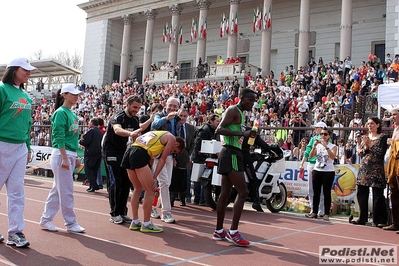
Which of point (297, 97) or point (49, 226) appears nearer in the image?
point (49, 226)

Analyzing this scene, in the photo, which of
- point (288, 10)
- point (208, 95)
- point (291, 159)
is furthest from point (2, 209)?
point (288, 10)

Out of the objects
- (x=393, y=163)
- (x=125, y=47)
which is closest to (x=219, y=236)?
(x=393, y=163)

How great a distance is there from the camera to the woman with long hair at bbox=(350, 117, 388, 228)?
8258mm

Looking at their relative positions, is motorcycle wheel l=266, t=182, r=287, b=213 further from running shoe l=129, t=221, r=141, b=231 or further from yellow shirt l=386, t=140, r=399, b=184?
running shoe l=129, t=221, r=141, b=231

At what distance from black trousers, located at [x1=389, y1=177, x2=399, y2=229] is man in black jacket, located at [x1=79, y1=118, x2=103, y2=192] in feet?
Answer: 26.3

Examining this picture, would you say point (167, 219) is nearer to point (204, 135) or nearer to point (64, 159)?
point (64, 159)

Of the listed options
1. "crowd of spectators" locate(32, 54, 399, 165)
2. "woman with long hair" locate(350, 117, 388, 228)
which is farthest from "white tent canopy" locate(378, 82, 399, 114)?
"woman with long hair" locate(350, 117, 388, 228)

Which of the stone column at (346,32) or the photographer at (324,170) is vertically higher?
the stone column at (346,32)

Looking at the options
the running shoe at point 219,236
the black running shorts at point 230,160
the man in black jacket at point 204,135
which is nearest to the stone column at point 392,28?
the man in black jacket at point 204,135

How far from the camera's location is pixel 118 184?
7.30 m

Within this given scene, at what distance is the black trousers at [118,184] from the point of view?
724cm

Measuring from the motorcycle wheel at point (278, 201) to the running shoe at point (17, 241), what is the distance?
19.0ft

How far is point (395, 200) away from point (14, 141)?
6426 millimetres

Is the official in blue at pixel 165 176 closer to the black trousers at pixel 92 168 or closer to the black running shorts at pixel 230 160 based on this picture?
the black running shorts at pixel 230 160
